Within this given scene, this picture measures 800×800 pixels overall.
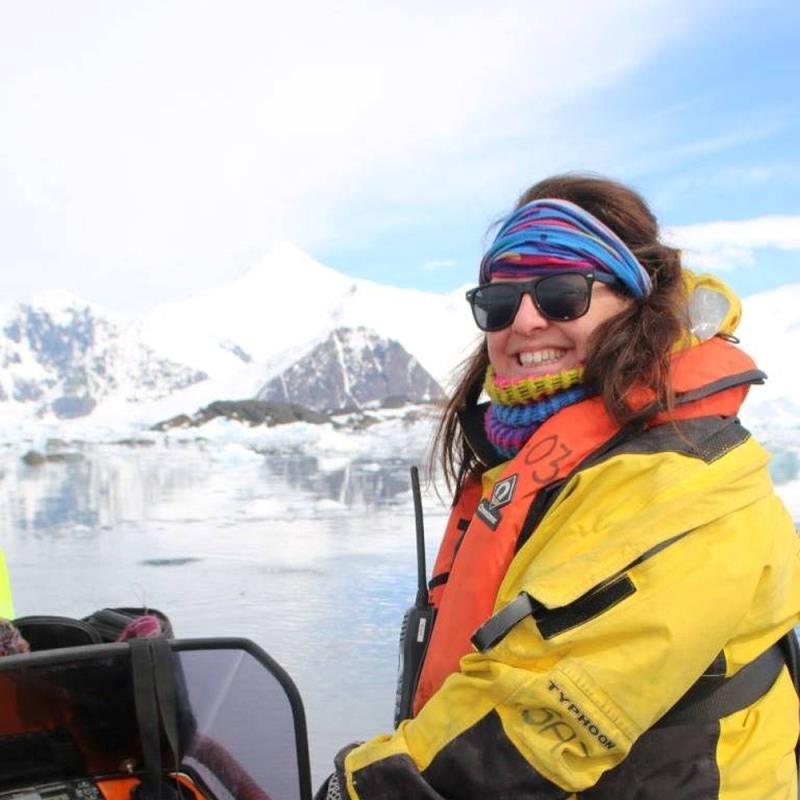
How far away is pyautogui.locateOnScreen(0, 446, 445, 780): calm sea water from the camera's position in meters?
3.64

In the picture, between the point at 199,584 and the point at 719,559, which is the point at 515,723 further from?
the point at 199,584

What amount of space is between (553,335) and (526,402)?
0.38 ft

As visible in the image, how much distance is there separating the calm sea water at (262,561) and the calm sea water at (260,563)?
0.01m

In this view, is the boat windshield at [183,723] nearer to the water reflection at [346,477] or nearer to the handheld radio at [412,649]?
the handheld radio at [412,649]

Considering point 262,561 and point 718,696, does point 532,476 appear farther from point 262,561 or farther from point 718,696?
point 262,561

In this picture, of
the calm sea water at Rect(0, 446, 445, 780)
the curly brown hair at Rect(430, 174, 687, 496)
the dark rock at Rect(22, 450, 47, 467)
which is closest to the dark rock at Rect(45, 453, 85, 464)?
the dark rock at Rect(22, 450, 47, 467)

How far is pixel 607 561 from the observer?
3.61ft

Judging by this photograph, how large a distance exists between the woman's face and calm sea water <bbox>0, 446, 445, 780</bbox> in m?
1.82

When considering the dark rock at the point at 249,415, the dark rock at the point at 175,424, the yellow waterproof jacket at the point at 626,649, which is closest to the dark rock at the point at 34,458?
the dark rock at the point at 175,424

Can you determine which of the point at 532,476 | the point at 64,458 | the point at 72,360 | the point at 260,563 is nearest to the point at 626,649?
the point at 532,476

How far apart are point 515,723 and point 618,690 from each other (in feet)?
0.43

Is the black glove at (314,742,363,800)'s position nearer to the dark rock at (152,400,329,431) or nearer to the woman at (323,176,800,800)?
the woman at (323,176,800,800)

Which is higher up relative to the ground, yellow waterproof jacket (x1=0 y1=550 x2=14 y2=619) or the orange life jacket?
the orange life jacket

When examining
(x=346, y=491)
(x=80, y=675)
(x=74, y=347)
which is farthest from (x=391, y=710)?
(x=74, y=347)
